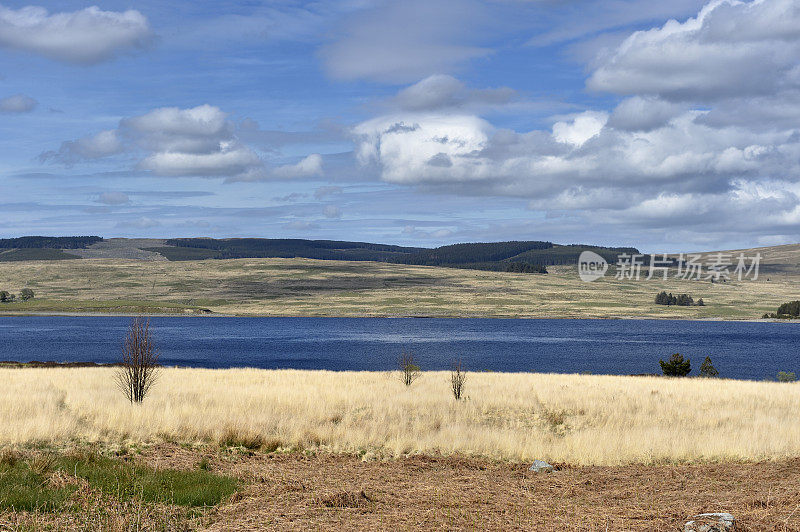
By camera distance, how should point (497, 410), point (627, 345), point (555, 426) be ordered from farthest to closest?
point (627, 345) < point (497, 410) < point (555, 426)

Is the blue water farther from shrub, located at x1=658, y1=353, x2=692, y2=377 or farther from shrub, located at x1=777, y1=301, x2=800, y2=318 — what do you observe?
shrub, located at x1=658, y1=353, x2=692, y2=377

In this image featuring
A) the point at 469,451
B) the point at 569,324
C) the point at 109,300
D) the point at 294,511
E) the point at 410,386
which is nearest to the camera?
the point at 294,511

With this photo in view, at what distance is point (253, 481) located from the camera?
38.7 feet

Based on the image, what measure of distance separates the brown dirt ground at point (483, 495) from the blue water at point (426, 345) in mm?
52062

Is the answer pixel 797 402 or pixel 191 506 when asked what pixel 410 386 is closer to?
pixel 797 402

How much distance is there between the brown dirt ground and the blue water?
52062 mm

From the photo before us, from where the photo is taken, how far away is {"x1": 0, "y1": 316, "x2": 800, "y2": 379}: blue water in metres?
71.0

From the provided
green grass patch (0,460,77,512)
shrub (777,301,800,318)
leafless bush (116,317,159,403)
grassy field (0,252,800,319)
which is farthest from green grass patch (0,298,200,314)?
green grass patch (0,460,77,512)

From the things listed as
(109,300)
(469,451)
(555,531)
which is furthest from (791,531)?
(109,300)

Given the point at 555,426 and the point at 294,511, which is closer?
the point at 294,511

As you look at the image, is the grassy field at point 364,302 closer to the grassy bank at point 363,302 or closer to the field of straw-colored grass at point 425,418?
the grassy bank at point 363,302

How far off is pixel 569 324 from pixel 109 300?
376ft

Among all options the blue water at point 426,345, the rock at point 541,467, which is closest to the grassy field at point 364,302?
the blue water at point 426,345

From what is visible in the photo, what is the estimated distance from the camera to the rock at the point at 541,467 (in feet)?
44.3
